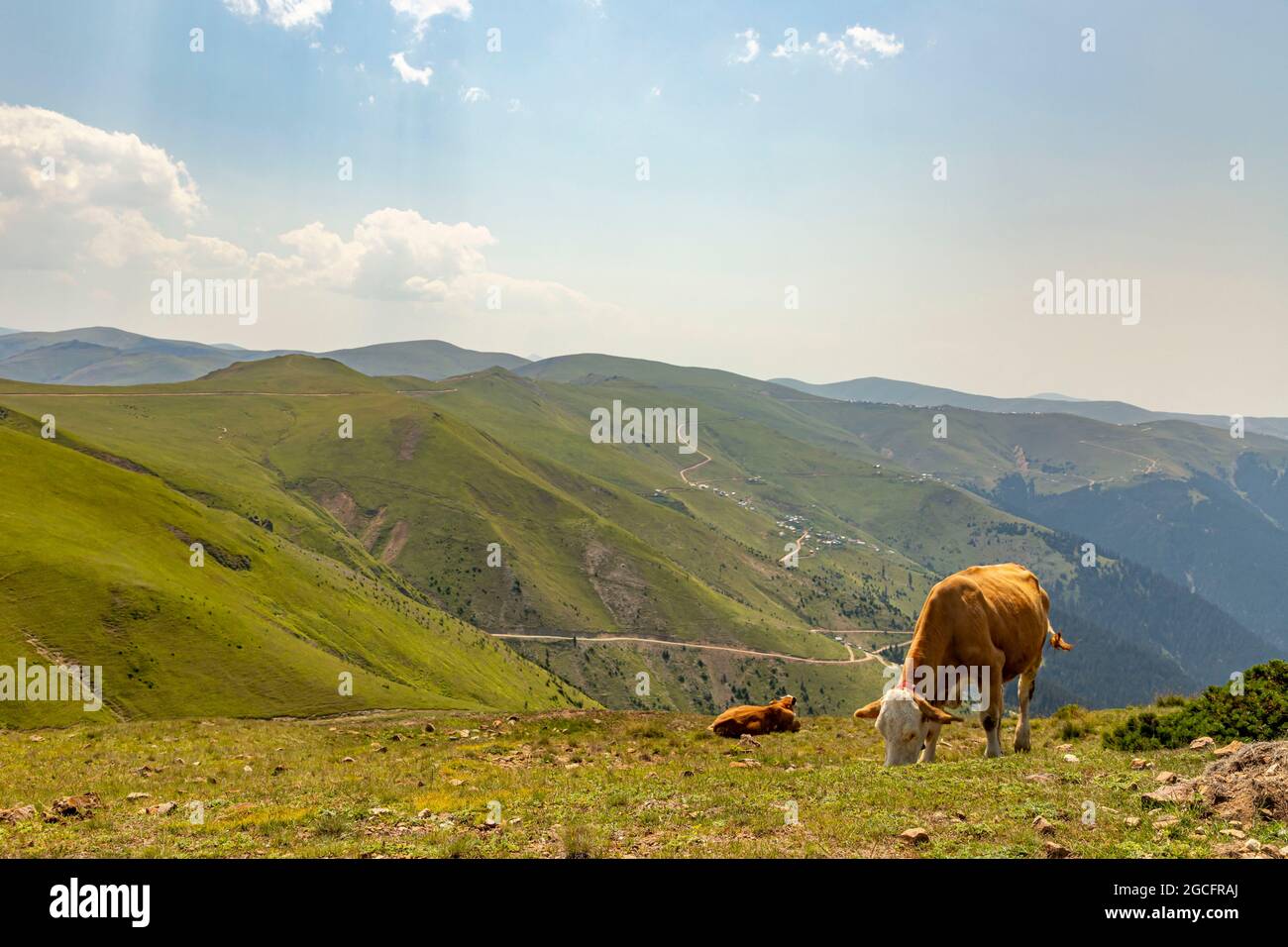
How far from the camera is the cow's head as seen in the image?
17.5 meters

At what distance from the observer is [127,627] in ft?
183

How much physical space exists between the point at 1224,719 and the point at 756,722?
14150 millimetres

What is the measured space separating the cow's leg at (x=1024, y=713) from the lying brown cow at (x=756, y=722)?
8035mm

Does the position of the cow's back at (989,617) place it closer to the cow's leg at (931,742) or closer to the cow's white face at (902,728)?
the cow's leg at (931,742)

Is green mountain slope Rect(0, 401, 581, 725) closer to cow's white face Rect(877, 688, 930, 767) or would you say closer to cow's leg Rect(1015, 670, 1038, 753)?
cow's white face Rect(877, 688, 930, 767)

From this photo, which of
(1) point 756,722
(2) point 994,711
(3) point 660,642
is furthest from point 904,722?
(3) point 660,642

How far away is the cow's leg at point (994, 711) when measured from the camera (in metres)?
19.7

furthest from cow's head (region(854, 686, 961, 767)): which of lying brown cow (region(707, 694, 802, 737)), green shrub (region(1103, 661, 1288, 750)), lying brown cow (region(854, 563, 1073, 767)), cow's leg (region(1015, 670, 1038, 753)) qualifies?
lying brown cow (region(707, 694, 802, 737))

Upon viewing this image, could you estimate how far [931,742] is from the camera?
Answer: 60.8 feet

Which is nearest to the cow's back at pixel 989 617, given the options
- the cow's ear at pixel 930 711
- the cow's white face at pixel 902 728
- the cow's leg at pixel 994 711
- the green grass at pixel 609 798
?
the cow's leg at pixel 994 711
